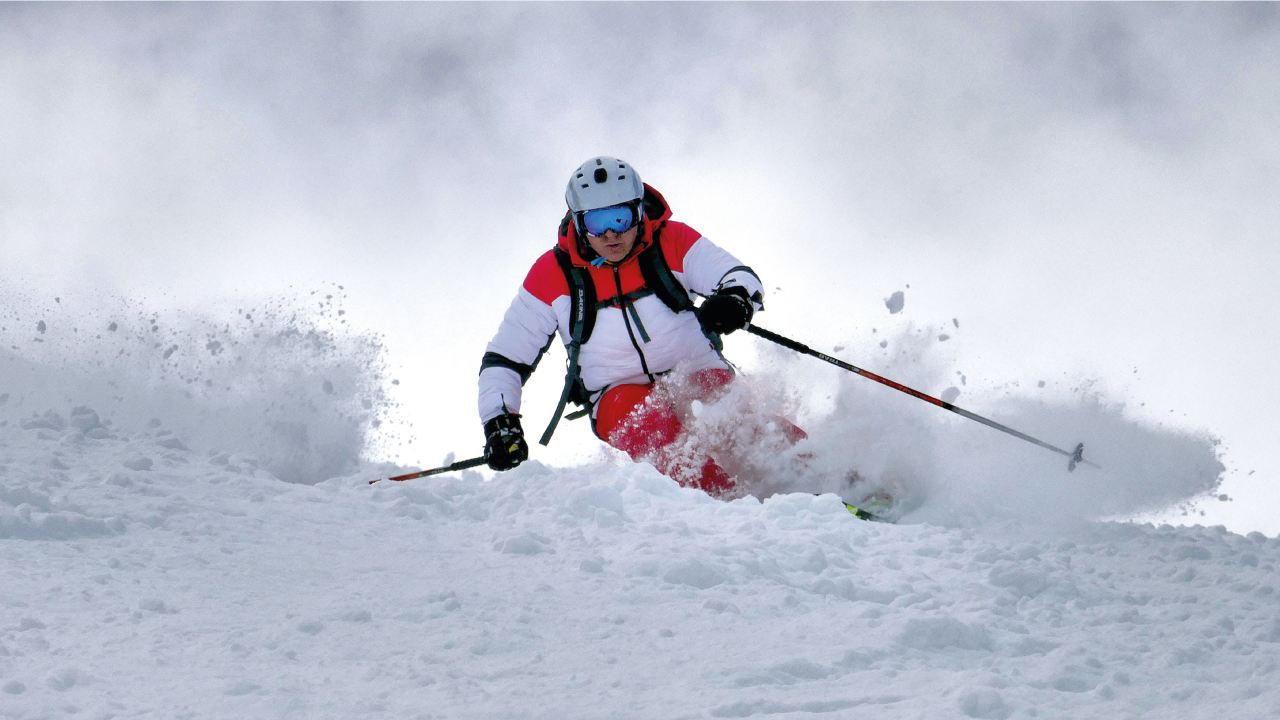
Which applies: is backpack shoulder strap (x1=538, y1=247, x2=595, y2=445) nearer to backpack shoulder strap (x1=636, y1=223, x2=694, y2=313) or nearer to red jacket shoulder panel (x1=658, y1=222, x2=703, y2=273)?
backpack shoulder strap (x1=636, y1=223, x2=694, y2=313)

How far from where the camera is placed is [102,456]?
17.4 ft

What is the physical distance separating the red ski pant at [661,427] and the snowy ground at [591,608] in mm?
728

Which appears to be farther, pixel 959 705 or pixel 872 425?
pixel 872 425

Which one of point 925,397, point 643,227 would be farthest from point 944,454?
point 643,227

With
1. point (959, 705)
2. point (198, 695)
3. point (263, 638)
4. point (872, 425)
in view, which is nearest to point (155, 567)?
point (263, 638)

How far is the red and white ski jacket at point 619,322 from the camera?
6133 mm

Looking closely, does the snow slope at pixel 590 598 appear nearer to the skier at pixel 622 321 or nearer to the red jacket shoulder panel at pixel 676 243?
the skier at pixel 622 321

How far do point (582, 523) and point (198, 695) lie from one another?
6.64ft

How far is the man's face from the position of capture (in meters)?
5.91

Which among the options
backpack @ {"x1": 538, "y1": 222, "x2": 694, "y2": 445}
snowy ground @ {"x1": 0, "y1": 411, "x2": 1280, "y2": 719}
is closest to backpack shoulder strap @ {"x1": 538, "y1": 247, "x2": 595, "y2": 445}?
backpack @ {"x1": 538, "y1": 222, "x2": 694, "y2": 445}

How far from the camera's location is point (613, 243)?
5.93 meters

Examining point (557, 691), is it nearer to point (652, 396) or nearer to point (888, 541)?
point (888, 541)

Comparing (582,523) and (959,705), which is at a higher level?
(582,523)

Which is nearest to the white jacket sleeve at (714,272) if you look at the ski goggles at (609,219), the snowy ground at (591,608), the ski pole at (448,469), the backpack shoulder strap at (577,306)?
the ski goggles at (609,219)
